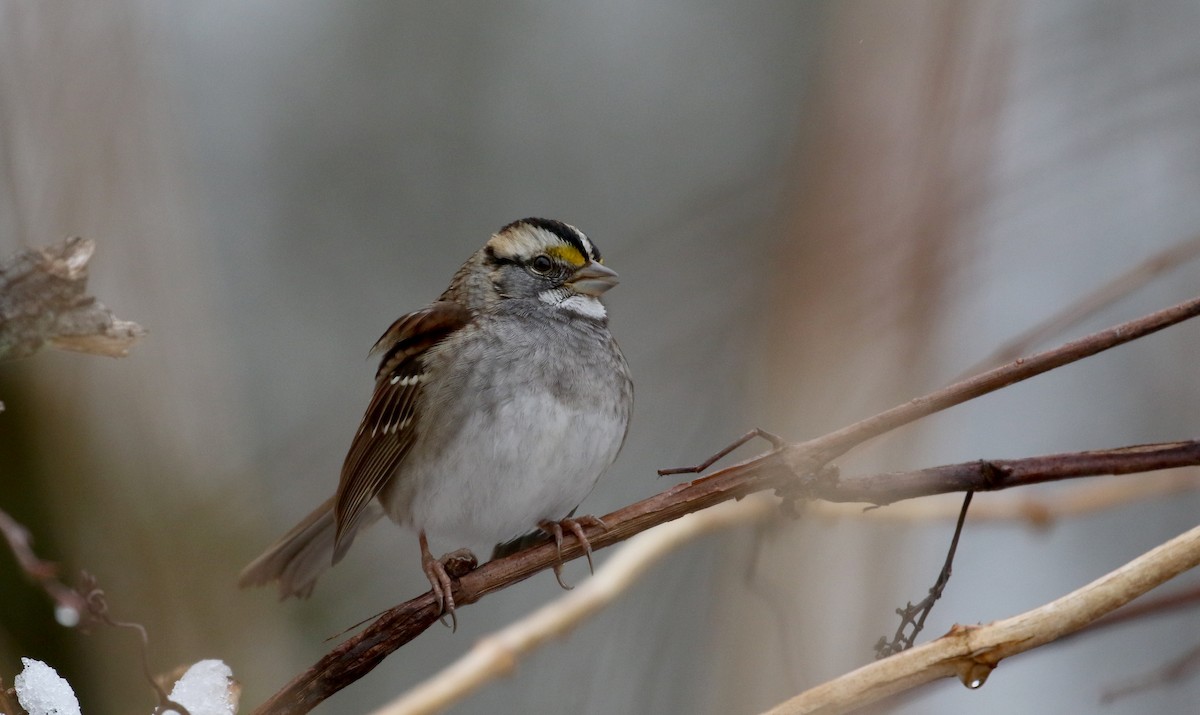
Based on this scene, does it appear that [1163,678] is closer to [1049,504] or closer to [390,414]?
[1049,504]

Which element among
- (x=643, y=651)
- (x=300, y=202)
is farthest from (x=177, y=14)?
(x=643, y=651)

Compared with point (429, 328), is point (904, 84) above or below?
above

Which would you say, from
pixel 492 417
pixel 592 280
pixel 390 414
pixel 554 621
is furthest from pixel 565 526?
pixel 592 280

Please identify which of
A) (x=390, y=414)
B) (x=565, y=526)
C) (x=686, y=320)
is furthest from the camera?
(x=686, y=320)

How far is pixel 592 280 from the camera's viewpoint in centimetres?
304

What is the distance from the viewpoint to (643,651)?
9.56ft

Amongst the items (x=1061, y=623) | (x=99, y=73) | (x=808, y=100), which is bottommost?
(x=1061, y=623)

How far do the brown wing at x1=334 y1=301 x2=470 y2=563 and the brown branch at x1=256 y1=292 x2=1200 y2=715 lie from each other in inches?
43.5

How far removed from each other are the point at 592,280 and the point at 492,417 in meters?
0.58

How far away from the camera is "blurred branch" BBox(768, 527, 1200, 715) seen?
133 centimetres

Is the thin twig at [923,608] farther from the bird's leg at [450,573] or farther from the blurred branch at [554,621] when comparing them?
the bird's leg at [450,573]

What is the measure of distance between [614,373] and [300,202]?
13.3 ft

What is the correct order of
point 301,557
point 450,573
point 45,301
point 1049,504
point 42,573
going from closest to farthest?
point 42,573
point 45,301
point 450,573
point 1049,504
point 301,557

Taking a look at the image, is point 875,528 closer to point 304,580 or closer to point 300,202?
point 304,580
